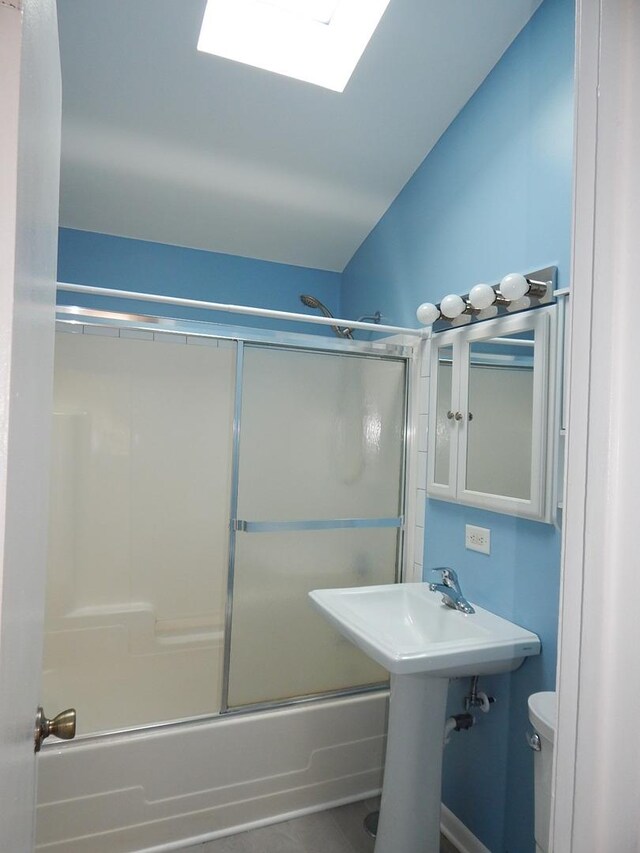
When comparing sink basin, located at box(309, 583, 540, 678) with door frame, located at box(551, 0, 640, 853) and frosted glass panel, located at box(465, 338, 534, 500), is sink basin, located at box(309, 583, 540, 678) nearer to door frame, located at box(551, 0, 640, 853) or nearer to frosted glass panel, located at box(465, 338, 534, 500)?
frosted glass panel, located at box(465, 338, 534, 500)

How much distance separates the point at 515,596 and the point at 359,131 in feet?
5.90

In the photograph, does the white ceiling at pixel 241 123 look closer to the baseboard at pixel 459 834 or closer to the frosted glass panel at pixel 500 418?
the frosted glass panel at pixel 500 418

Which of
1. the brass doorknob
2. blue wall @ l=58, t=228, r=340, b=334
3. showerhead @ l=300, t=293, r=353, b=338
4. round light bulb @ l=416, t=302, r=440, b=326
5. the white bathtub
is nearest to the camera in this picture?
the brass doorknob

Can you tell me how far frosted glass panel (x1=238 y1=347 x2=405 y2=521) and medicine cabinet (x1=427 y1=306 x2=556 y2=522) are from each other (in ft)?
0.78

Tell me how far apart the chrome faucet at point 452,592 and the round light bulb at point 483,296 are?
89 centimetres

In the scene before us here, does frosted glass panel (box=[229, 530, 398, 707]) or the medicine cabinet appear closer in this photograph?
the medicine cabinet

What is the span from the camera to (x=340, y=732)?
6.38ft

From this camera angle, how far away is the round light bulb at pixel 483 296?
1589mm

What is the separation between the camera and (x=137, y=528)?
208 centimetres

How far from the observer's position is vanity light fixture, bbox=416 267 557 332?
4.85ft

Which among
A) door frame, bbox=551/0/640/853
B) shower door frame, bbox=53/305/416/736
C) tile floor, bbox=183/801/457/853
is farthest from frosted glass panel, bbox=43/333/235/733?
door frame, bbox=551/0/640/853

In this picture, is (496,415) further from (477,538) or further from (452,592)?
(452,592)

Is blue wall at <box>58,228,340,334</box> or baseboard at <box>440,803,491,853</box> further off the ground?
blue wall at <box>58,228,340,334</box>

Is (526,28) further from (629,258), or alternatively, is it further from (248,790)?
(248,790)
